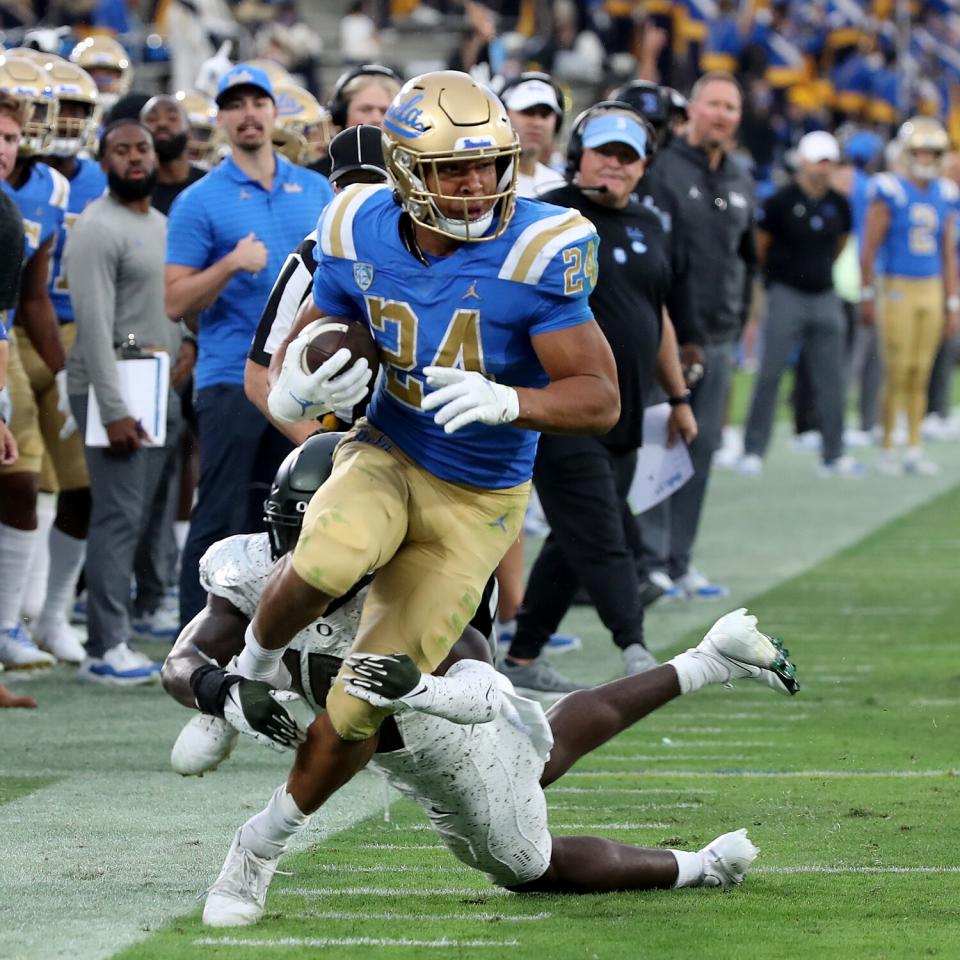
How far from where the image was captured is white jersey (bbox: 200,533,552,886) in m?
3.90

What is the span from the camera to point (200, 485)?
6.57 metres

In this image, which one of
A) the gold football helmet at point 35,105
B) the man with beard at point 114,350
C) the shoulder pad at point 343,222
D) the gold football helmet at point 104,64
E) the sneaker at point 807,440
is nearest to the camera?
the shoulder pad at point 343,222

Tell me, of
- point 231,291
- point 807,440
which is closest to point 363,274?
point 231,291

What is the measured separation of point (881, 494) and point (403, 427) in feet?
29.6

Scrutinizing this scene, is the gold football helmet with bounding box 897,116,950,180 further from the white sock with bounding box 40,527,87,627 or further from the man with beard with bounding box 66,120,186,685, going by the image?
the white sock with bounding box 40,527,87,627

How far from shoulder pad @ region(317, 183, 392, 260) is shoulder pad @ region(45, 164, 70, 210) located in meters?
3.11

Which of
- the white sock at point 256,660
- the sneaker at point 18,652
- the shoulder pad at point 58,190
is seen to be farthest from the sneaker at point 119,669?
the white sock at point 256,660

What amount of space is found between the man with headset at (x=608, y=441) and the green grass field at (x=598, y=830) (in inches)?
17.4

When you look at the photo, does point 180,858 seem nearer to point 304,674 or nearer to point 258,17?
point 304,674

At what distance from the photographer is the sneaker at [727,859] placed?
4.21m

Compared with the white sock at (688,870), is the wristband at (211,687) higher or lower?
higher

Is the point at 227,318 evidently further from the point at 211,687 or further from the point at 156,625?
the point at 211,687

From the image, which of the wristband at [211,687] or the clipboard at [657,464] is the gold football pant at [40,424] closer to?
the clipboard at [657,464]

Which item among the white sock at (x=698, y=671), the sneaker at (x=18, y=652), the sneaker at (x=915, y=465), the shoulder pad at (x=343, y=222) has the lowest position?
the sneaker at (x=915, y=465)
